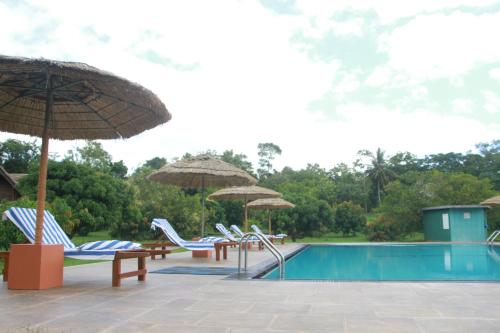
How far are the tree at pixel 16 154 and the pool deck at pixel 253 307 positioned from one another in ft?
116

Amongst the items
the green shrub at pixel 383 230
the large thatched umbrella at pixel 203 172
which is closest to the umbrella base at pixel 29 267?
the large thatched umbrella at pixel 203 172

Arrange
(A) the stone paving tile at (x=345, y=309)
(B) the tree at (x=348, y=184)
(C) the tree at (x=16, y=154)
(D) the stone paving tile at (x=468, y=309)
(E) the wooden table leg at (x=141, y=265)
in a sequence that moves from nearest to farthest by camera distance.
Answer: (D) the stone paving tile at (x=468, y=309) < (A) the stone paving tile at (x=345, y=309) < (E) the wooden table leg at (x=141, y=265) < (C) the tree at (x=16, y=154) < (B) the tree at (x=348, y=184)

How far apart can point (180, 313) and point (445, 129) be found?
30.8 m

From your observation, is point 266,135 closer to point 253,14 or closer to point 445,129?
point 445,129

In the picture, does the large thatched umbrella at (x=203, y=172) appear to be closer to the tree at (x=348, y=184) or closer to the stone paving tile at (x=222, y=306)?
the stone paving tile at (x=222, y=306)

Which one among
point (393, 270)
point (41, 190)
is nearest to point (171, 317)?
point (41, 190)

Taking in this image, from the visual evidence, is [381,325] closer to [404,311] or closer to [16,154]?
[404,311]

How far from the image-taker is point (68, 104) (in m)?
5.74

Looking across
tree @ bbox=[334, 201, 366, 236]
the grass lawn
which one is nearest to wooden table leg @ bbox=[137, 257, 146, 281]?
the grass lawn

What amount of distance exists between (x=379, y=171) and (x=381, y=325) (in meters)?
41.5

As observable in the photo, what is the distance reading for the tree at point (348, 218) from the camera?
2583 cm

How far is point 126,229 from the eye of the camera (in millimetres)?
21172

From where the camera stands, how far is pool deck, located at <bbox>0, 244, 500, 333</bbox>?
9.79 ft

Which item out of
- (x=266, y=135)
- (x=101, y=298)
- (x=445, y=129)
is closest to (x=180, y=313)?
(x=101, y=298)
